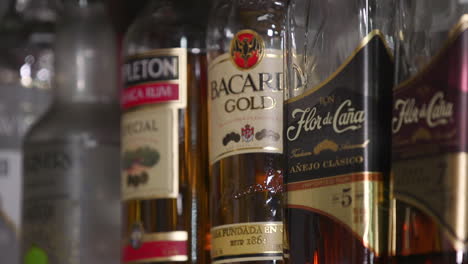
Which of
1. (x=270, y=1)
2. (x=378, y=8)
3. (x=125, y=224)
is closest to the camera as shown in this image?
(x=378, y=8)

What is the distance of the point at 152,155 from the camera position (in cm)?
107

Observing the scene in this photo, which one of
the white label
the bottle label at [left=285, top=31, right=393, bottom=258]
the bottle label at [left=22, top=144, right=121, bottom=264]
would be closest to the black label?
the bottle label at [left=285, top=31, right=393, bottom=258]

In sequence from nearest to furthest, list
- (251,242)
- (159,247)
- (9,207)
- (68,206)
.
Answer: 1. (251,242)
2. (159,247)
3. (68,206)
4. (9,207)

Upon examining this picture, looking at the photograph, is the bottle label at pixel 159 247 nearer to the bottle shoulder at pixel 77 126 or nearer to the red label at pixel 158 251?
the red label at pixel 158 251

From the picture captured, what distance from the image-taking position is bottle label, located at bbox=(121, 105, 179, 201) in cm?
106

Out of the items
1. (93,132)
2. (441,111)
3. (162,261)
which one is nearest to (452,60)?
(441,111)

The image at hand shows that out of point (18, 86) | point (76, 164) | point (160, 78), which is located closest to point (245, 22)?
point (160, 78)

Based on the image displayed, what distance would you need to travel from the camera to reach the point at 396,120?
0.74 metres

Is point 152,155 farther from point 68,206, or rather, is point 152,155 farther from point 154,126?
point 68,206

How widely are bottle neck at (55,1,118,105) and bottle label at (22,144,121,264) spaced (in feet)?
0.31

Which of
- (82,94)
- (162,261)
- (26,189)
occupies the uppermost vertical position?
(82,94)

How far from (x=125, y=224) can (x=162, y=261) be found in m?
0.08

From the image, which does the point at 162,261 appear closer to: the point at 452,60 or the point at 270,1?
the point at 270,1

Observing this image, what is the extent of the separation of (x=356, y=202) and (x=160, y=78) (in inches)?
14.9
